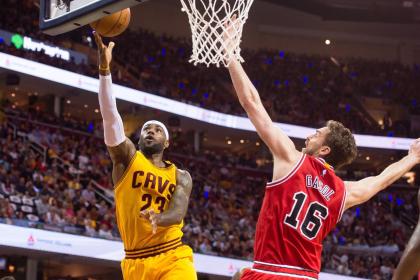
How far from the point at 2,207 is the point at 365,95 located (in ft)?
70.1

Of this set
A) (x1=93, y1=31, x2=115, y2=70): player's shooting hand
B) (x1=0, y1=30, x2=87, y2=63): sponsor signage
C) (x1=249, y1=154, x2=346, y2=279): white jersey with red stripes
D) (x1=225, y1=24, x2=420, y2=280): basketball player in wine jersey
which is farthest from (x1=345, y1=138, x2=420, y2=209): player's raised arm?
(x1=0, y1=30, x2=87, y2=63): sponsor signage

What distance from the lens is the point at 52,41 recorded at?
79.9 feet

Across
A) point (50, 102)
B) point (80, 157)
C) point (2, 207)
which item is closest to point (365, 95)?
point (50, 102)

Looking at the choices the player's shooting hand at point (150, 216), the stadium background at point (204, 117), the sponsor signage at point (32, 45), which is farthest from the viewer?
the sponsor signage at point (32, 45)

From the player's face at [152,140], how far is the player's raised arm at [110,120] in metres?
0.24

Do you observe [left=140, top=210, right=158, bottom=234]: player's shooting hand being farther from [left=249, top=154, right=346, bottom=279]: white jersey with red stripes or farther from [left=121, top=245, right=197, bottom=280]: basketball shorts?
[left=249, top=154, right=346, bottom=279]: white jersey with red stripes

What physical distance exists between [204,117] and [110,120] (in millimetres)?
20775

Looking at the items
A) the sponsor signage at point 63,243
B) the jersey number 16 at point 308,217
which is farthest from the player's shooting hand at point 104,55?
the sponsor signage at point 63,243

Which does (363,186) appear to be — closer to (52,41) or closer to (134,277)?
(134,277)

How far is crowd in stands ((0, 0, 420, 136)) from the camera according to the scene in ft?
89.4

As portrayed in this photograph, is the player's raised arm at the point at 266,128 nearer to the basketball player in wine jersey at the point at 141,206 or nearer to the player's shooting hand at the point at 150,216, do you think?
the player's shooting hand at the point at 150,216

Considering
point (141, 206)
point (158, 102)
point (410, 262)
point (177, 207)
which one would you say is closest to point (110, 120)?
point (141, 206)

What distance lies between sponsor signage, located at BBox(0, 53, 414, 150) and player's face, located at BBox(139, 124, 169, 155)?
15.9 metres

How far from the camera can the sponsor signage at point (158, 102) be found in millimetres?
21844
